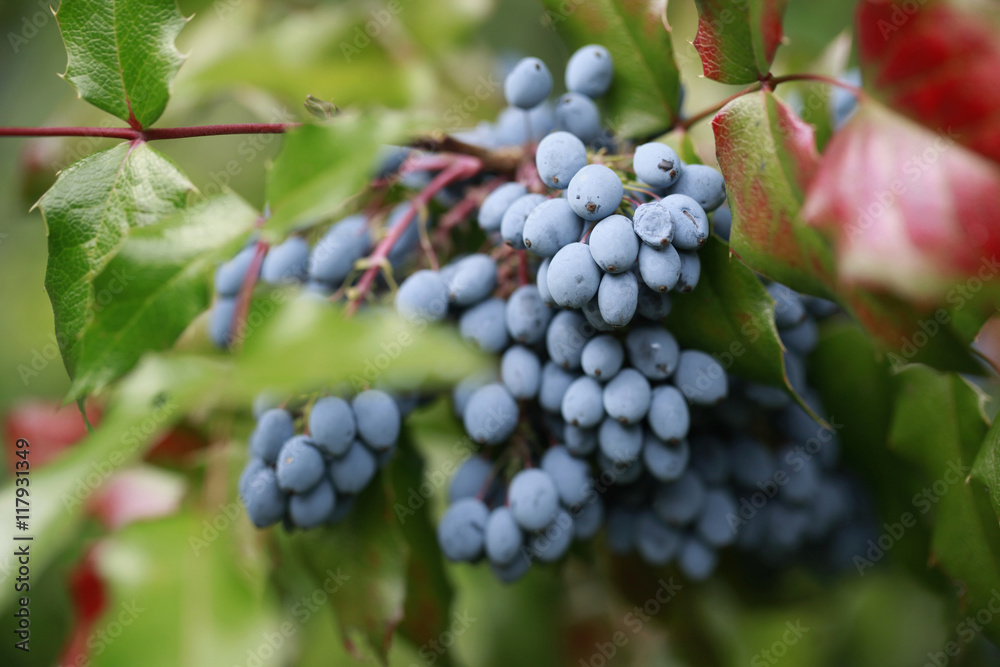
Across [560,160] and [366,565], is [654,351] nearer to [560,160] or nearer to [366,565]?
[560,160]

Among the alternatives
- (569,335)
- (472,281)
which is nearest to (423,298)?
(472,281)

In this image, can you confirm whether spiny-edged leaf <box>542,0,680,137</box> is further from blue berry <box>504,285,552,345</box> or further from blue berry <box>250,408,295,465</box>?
blue berry <box>250,408,295,465</box>

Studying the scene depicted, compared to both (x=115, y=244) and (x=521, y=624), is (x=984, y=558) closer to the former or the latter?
(x=521, y=624)

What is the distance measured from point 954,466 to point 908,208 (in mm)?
403

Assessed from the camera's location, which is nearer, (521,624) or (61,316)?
(61,316)

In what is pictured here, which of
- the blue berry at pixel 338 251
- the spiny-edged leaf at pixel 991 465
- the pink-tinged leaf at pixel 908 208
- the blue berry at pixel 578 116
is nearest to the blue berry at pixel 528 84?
the blue berry at pixel 578 116

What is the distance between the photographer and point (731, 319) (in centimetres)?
62

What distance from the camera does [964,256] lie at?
17.4 inches

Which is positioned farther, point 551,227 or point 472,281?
point 472,281

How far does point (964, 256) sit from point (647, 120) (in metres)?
0.38

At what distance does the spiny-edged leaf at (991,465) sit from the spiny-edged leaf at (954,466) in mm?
76

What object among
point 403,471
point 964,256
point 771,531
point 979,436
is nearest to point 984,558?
point 979,436

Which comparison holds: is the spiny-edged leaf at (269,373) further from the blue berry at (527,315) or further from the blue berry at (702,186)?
the blue berry at (702,186)

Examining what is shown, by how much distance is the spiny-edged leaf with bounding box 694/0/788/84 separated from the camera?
1.92ft
